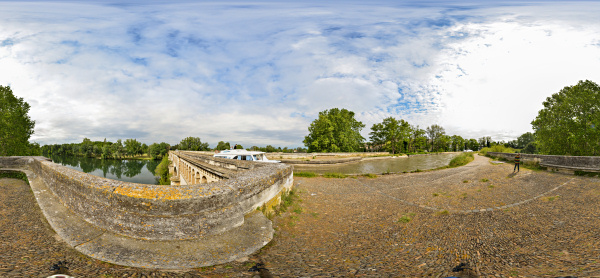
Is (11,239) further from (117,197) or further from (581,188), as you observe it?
(581,188)

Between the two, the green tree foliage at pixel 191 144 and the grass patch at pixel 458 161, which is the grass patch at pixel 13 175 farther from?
the green tree foliage at pixel 191 144

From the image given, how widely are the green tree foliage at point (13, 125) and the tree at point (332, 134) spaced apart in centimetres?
3929

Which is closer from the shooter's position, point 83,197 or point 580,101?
point 83,197

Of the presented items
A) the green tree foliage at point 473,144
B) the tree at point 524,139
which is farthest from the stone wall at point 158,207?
the green tree foliage at point 473,144

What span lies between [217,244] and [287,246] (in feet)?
4.65

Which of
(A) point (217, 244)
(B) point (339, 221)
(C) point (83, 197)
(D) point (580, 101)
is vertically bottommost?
(B) point (339, 221)

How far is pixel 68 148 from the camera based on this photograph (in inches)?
5266

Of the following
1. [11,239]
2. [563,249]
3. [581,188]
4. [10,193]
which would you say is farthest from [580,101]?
[10,193]

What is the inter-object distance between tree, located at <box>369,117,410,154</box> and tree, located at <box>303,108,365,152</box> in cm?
1441

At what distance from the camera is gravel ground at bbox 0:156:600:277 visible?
135 inches

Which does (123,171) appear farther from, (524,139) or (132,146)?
(524,139)

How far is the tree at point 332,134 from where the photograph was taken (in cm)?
4597

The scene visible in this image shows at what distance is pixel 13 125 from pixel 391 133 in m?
71.0

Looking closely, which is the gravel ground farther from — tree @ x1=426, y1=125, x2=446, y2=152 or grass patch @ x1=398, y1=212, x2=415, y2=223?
tree @ x1=426, y1=125, x2=446, y2=152
